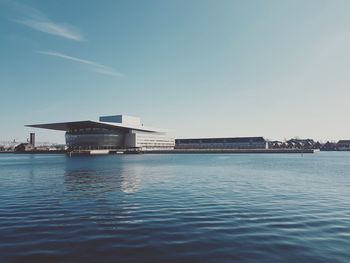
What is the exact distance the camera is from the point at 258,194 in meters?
21.5

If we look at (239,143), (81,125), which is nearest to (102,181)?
(81,125)

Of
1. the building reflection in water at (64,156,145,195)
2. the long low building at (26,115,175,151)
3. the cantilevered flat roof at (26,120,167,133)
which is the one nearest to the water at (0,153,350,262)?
the building reflection in water at (64,156,145,195)

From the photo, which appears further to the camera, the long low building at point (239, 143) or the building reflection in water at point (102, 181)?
the long low building at point (239, 143)

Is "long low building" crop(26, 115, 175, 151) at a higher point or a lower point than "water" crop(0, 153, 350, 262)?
higher

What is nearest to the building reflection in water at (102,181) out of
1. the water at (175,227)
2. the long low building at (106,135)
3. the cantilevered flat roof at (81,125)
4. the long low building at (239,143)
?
the water at (175,227)

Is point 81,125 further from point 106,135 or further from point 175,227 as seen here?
point 175,227

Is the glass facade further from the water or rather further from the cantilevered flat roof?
the water

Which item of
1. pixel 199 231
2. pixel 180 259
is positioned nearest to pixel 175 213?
pixel 199 231

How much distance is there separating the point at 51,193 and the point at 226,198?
12163 mm

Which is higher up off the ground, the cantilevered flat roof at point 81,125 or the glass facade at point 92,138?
the cantilevered flat roof at point 81,125

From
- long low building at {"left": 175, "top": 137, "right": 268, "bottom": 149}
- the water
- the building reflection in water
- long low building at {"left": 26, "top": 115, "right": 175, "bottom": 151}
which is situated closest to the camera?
the water

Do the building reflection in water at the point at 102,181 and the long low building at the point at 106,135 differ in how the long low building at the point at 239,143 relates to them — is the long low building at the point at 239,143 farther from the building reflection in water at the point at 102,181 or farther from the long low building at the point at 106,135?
the building reflection in water at the point at 102,181

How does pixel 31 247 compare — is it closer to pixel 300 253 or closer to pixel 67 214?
pixel 67 214

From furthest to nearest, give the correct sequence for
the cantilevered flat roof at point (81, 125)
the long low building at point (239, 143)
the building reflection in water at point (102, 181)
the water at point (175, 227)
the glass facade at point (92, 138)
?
the long low building at point (239, 143), the glass facade at point (92, 138), the cantilevered flat roof at point (81, 125), the building reflection in water at point (102, 181), the water at point (175, 227)
